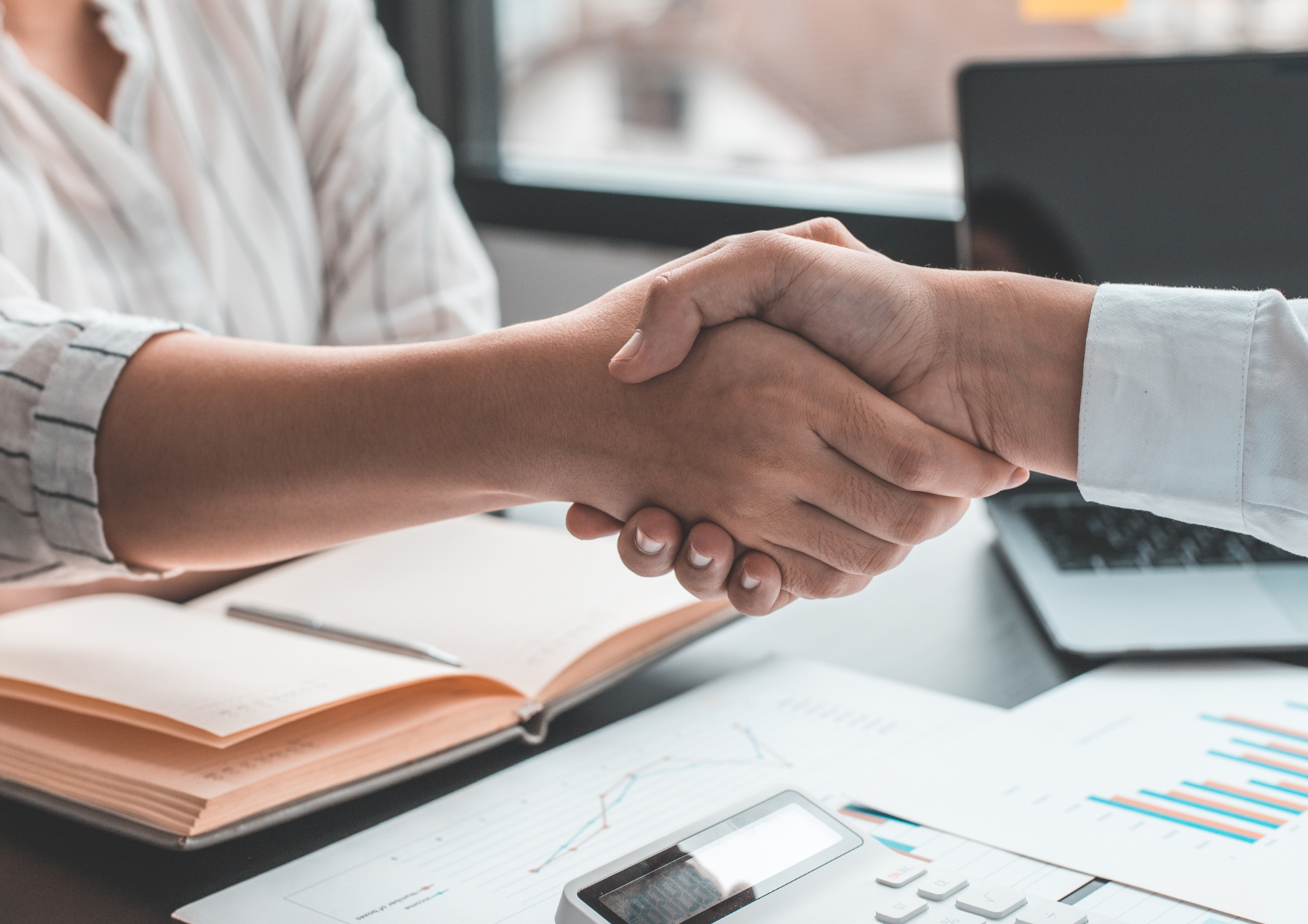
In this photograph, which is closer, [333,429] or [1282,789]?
[1282,789]

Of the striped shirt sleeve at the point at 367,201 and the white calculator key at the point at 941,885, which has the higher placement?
the striped shirt sleeve at the point at 367,201

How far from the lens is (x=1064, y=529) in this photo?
0.95 meters

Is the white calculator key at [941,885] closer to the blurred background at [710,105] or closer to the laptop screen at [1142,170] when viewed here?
the laptop screen at [1142,170]

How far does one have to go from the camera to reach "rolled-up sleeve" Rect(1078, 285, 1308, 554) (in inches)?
25.1

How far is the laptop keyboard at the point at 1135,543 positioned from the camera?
0.89 m

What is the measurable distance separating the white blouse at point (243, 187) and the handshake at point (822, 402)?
1.64 ft

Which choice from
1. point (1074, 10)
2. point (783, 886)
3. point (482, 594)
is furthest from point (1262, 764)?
point (1074, 10)

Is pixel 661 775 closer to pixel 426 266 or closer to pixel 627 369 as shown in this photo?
pixel 627 369

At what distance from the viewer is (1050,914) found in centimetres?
48

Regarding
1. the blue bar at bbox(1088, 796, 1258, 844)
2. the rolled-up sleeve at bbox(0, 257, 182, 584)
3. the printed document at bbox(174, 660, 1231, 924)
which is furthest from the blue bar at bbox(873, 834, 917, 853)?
the rolled-up sleeve at bbox(0, 257, 182, 584)

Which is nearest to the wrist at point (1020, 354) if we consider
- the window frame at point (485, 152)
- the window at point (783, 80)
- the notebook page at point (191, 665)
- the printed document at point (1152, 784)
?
the printed document at point (1152, 784)

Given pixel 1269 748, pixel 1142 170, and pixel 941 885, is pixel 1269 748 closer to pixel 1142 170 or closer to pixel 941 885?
pixel 941 885

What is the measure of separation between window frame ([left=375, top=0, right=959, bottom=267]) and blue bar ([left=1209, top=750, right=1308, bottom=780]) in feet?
4.50

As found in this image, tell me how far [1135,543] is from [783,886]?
54cm
